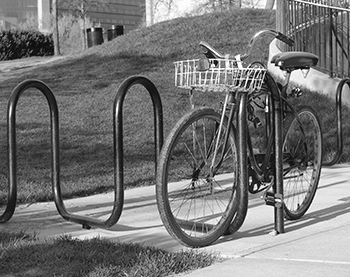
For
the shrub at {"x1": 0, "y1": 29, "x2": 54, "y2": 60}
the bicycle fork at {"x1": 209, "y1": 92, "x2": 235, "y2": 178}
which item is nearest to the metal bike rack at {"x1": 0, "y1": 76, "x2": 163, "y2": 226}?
the bicycle fork at {"x1": 209, "y1": 92, "x2": 235, "y2": 178}

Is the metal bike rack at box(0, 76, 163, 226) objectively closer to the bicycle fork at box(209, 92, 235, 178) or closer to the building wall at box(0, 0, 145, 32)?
the bicycle fork at box(209, 92, 235, 178)

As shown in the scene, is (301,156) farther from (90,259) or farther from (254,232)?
(90,259)

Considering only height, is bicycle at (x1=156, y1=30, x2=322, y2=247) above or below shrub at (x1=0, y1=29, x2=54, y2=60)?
below

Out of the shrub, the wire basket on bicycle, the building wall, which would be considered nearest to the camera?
the wire basket on bicycle

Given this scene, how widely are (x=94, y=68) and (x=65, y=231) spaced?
38.9 ft

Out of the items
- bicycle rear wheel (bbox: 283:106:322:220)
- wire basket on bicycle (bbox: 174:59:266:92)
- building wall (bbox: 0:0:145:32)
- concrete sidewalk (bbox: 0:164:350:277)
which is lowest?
concrete sidewalk (bbox: 0:164:350:277)

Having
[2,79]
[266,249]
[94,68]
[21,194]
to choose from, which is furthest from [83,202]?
[2,79]

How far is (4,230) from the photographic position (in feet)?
18.3

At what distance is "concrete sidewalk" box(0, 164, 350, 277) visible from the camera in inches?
169

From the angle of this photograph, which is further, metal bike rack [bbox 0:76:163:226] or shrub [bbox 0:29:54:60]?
shrub [bbox 0:29:54:60]

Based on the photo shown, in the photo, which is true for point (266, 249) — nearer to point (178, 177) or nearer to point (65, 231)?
point (65, 231)

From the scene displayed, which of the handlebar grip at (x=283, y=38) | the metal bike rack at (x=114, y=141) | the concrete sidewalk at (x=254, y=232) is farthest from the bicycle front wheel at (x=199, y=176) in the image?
the handlebar grip at (x=283, y=38)

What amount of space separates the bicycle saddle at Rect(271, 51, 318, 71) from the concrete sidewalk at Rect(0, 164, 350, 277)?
4.04 feet

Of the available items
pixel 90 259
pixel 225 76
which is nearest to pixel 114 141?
pixel 225 76
